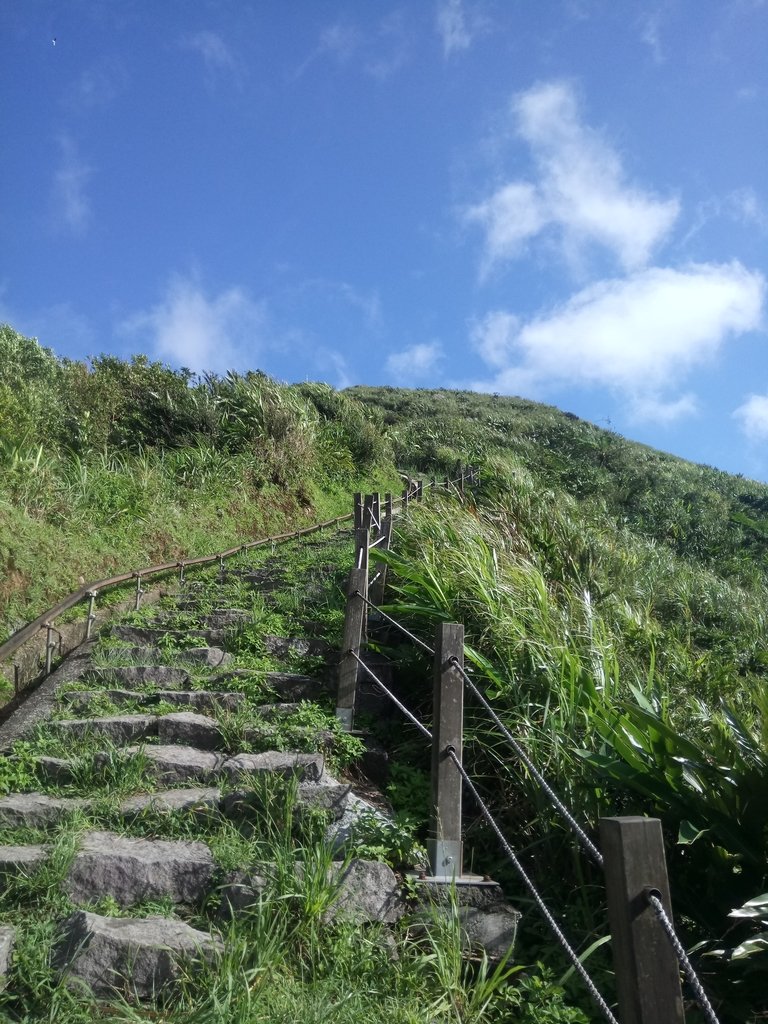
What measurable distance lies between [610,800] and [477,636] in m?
2.03

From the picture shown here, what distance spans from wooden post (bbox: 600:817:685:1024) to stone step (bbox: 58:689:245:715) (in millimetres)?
4235

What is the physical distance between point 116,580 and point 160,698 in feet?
11.0

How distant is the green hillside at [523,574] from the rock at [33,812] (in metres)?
1.88

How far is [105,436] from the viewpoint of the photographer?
14.9 m

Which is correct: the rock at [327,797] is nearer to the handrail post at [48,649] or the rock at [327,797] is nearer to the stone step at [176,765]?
the stone step at [176,765]

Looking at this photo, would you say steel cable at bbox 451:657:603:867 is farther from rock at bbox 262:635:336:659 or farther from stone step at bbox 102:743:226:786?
rock at bbox 262:635:336:659

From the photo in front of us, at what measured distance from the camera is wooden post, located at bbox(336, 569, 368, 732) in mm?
5840

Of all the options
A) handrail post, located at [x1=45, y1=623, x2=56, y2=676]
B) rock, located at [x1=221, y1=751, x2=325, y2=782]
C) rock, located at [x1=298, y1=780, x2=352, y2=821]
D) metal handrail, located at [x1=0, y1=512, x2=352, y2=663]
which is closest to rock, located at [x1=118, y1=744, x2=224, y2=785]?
rock, located at [x1=221, y1=751, x2=325, y2=782]

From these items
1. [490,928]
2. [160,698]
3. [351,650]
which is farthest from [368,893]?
[160,698]

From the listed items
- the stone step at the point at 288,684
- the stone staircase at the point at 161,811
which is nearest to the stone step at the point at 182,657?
the stone staircase at the point at 161,811

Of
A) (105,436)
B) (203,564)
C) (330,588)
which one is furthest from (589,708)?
(105,436)

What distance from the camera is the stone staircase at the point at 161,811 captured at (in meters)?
3.56

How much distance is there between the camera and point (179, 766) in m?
5.10

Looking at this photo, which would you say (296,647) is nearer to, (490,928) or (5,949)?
(490,928)
